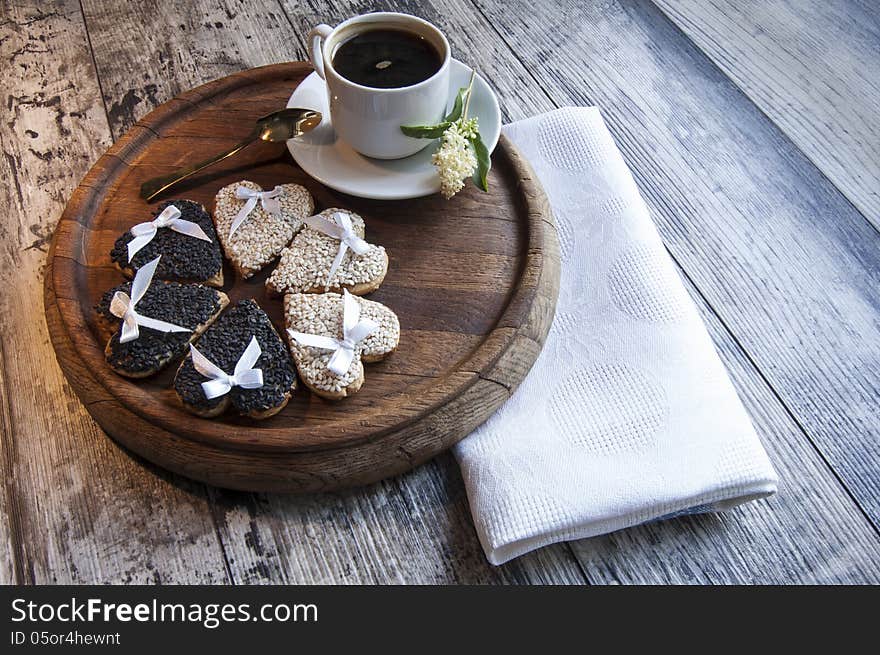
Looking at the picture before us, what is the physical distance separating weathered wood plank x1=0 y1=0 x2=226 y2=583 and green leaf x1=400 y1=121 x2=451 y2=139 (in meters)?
0.62

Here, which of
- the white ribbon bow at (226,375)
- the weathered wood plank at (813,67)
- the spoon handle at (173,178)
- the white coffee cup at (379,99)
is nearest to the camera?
the white ribbon bow at (226,375)

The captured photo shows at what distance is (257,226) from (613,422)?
62 cm

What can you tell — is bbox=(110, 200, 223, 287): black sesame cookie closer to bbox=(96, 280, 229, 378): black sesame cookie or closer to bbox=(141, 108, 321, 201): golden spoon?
bbox=(96, 280, 229, 378): black sesame cookie

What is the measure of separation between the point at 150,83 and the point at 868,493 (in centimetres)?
151

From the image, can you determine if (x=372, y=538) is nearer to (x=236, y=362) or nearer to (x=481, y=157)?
A: (x=236, y=362)

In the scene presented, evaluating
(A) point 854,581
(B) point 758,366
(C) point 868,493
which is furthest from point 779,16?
(A) point 854,581

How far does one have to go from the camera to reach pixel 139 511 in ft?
3.65

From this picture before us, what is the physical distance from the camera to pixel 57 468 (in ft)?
3.77

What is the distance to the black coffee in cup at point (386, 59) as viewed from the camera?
1.20 metres

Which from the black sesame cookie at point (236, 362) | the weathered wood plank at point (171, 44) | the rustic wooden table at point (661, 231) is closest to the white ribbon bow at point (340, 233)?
the black sesame cookie at point (236, 362)

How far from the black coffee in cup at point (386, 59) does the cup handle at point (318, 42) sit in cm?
3

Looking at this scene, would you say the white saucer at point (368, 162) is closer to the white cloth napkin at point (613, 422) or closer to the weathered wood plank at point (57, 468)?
the white cloth napkin at point (613, 422)

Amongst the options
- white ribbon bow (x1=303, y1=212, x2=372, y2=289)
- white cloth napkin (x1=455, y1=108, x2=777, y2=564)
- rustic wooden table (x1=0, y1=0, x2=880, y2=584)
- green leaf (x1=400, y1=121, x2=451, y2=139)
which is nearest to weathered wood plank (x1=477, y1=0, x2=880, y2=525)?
rustic wooden table (x1=0, y1=0, x2=880, y2=584)

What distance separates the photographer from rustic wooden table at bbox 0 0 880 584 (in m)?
1.11
